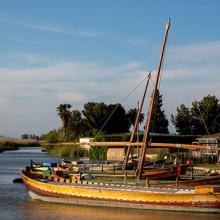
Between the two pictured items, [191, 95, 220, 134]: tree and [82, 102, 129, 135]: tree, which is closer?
[191, 95, 220, 134]: tree

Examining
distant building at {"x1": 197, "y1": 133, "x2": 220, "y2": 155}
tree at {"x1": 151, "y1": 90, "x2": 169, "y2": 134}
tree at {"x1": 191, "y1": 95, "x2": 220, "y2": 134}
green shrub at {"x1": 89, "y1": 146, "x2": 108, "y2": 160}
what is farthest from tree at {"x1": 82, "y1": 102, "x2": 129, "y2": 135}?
distant building at {"x1": 197, "y1": 133, "x2": 220, "y2": 155}

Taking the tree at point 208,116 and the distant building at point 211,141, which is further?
the tree at point 208,116

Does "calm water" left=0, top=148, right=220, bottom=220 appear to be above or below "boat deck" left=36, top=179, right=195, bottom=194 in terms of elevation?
below

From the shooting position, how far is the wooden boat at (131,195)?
3422cm

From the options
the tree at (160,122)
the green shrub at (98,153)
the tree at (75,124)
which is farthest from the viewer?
the tree at (75,124)

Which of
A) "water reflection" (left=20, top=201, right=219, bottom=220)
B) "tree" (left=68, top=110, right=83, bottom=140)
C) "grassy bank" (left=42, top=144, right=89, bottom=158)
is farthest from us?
"tree" (left=68, top=110, right=83, bottom=140)

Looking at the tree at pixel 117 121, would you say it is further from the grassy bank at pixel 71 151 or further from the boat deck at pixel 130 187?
the boat deck at pixel 130 187

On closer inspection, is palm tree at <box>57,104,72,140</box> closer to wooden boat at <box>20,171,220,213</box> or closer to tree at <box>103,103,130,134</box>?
tree at <box>103,103,130,134</box>

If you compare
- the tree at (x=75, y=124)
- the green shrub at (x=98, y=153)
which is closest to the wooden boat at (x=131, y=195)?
the green shrub at (x=98, y=153)

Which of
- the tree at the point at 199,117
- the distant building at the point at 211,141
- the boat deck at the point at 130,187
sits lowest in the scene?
the boat deck at the point at 130,187

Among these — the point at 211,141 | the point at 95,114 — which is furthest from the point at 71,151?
the point at 211,141

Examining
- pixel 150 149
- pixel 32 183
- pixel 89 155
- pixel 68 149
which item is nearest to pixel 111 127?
pixel 68 149

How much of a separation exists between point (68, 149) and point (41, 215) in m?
92.7

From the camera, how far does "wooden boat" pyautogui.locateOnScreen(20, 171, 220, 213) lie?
112ft
